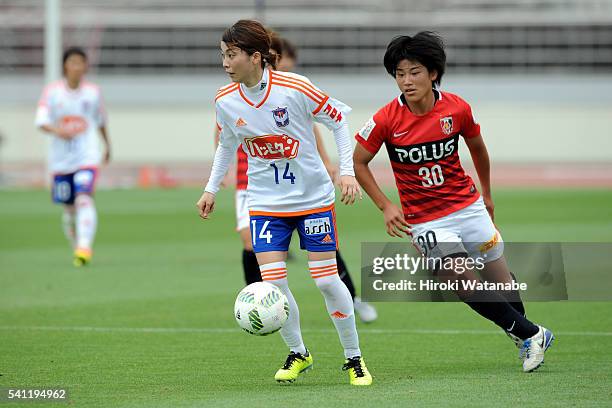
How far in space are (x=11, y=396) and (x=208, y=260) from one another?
8.77 metres

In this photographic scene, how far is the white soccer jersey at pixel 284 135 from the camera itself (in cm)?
682

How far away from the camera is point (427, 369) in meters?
7.33

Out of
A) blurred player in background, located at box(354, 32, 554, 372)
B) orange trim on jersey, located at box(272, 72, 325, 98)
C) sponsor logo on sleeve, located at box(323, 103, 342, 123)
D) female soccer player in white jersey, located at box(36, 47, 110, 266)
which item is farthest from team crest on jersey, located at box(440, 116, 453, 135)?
female soccer player in white jersey, located at box(36, 47, 110, 266)

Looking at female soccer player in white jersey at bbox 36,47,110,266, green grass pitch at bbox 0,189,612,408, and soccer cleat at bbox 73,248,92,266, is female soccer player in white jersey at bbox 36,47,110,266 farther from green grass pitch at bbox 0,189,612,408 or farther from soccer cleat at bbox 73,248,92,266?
green grass pitch at bbox 0,189,612,408

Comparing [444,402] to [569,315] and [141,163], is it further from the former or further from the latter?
[141,163]

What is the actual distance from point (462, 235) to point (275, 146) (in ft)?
4.47

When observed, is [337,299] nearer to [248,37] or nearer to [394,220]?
[394,220]

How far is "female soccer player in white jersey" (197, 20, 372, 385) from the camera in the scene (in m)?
6.80

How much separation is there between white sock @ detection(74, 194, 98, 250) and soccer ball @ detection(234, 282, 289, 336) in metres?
7.68

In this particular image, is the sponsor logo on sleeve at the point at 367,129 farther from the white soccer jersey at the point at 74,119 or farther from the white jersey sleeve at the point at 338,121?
the white soccer jersey at the point at 74,119

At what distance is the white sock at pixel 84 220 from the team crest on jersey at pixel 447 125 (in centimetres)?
757

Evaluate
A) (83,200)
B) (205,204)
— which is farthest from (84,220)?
(205,204)

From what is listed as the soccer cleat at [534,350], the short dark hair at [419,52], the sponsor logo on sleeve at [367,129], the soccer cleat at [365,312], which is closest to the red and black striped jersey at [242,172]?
the soccer cleat at [365,312]

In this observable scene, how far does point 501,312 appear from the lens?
23.4 ft
